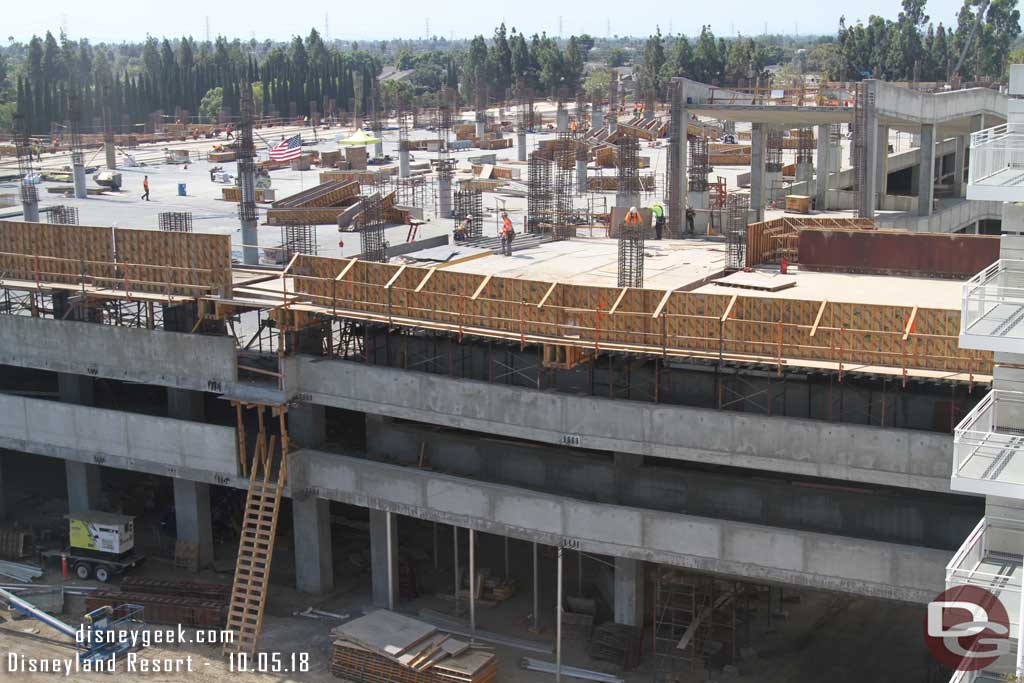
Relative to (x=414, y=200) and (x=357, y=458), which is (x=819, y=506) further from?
(x=414, y=200)

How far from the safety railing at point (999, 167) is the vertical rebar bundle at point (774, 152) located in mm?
55693

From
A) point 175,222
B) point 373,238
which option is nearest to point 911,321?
point 373,238

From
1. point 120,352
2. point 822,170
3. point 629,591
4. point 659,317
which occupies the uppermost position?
point 822,170

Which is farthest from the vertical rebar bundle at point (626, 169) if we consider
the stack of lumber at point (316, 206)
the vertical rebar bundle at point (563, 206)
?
the stack of lumber at point (316, 206)

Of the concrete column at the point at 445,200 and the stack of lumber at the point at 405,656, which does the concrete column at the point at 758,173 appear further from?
the stack of lumber at the point at 405,656

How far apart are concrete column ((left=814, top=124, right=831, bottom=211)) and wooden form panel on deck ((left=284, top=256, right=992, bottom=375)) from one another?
109 ft

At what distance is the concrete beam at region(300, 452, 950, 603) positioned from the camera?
1188 inches

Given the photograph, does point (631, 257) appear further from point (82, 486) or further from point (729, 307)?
point (82, 486)

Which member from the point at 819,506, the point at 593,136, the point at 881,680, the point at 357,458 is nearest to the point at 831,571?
the point at 819,506

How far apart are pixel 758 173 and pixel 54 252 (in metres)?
32.7

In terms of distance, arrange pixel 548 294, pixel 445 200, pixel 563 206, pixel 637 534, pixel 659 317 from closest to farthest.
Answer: pixel 659 317 → pixel 637 534 → pixel 548 294 → pixel 563 206 → pixel 445 200

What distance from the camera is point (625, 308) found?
33.0 meters

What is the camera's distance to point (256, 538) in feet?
117

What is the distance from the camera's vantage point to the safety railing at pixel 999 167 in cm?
2019
